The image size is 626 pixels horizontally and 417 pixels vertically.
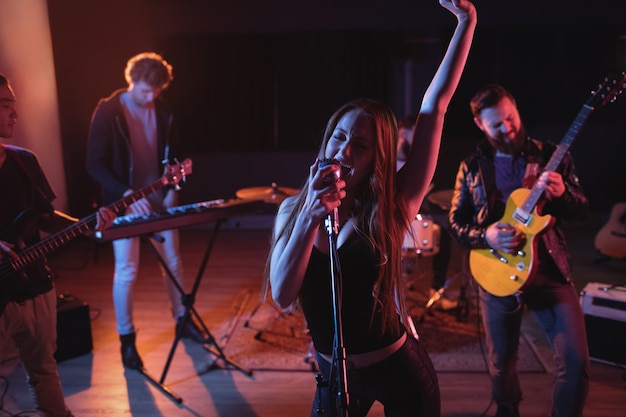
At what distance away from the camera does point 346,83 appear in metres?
6.95

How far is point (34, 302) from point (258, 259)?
3.60 m

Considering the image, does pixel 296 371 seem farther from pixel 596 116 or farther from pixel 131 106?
pixel 596 116

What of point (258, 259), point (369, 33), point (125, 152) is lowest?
point (258, 259)

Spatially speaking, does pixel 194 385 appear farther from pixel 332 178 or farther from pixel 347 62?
pixel 347 62

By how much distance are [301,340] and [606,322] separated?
2084 mm

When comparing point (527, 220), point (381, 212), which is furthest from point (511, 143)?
point (381, 212)

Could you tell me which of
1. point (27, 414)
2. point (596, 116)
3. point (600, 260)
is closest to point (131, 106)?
point (27, 414)

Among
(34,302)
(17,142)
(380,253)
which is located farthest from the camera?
(17,142)

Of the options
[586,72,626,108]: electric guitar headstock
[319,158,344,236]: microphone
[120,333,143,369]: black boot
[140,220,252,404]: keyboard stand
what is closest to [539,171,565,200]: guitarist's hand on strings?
[586,72,626,108]: electric guitar headstock

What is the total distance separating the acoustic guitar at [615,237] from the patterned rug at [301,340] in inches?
77.1

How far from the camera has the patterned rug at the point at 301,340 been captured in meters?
3.74

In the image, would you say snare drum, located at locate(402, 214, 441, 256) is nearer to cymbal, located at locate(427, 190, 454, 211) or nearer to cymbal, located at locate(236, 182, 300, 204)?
cymbal, located at locate(427, 190, 454, 211)

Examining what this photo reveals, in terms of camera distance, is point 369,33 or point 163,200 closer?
point 163,200

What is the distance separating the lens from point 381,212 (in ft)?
5.28
